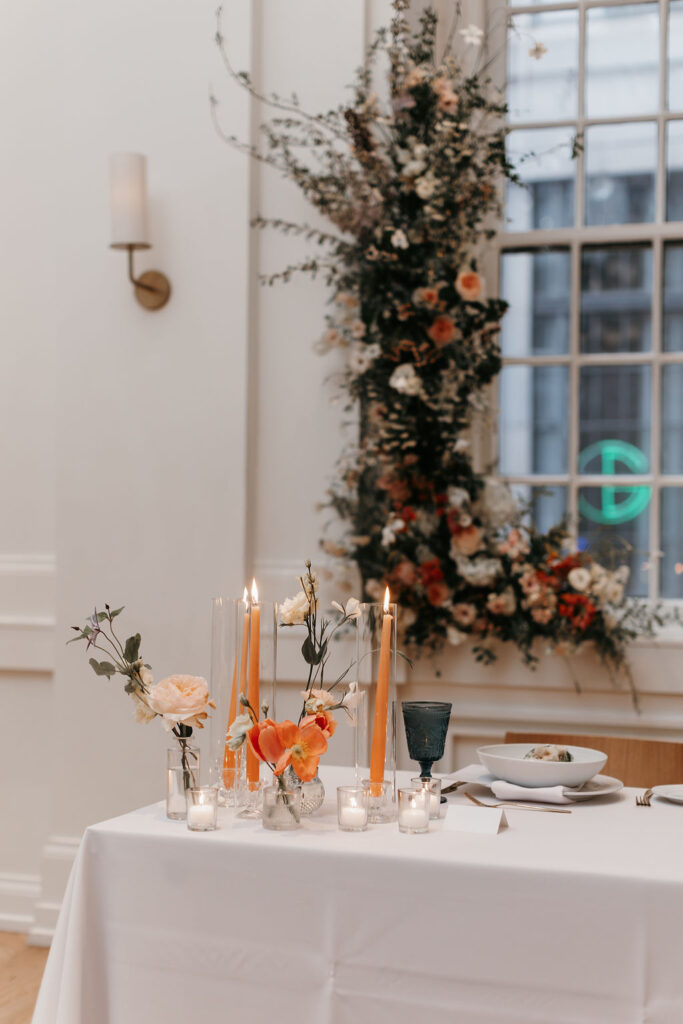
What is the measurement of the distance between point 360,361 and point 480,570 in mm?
689

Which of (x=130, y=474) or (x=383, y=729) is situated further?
(x=130, y=474)

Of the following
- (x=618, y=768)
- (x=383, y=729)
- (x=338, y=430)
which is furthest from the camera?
(x=338, y=430)

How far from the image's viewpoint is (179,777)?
1601mm

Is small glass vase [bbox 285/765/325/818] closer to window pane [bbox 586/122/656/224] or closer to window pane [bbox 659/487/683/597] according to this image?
window pane [bbox 659/487/683/597]

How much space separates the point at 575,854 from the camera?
→ 140 centimetres

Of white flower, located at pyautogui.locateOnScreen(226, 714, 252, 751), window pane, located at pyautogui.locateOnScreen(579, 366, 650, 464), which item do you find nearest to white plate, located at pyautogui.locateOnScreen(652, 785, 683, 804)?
white flower, located at pyautogui.locateOnScreen(226, 714, 252, 751)

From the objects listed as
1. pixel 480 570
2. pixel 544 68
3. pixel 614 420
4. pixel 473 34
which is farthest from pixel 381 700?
pixel 544 68

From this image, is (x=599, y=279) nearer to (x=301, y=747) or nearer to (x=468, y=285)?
(x=468, y=285)

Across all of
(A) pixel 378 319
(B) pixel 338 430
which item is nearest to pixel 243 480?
(B) pixel 338 430

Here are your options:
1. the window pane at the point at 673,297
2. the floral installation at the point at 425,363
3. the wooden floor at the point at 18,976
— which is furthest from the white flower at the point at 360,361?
the wooden floor at the point at 18,976

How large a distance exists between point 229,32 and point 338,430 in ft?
4.10

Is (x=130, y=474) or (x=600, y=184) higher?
(x=600, y=184)

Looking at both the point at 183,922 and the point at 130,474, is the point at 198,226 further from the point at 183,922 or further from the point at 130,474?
the point at 183,922

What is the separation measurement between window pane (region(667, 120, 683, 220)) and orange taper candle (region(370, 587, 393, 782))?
86.0 inches
